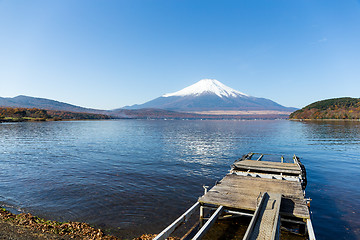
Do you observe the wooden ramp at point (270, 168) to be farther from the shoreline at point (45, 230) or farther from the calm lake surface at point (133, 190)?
the shoreline at point (45, 230)

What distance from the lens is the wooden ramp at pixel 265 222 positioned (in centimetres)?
752

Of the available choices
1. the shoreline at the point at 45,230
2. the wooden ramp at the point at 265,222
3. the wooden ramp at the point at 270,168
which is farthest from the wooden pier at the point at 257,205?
the wooden ramp at the point at 270,168

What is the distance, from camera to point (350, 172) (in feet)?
76.4

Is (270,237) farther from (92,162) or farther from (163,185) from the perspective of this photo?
(92,162)

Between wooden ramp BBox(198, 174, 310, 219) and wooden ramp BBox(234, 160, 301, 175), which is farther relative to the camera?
wooden ramp BBox(234, 160, 301, 175)

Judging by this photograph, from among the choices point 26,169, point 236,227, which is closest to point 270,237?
point 236,227

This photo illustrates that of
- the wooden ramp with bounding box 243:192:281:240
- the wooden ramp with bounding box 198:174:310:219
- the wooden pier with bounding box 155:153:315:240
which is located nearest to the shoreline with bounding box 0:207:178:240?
the wooden pier with bounding box 155:153:315:240

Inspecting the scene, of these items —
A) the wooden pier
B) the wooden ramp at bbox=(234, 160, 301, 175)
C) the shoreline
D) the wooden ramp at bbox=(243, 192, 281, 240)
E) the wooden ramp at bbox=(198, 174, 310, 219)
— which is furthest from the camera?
the wooden ramp at bbox=(234, 160, 301, 175)

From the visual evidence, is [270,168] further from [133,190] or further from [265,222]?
[133,190]

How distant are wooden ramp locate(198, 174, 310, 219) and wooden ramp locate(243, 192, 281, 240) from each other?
0.54 meters

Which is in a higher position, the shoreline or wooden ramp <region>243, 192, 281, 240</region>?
wooden ramp <region>243, 192, 281, 240</region>

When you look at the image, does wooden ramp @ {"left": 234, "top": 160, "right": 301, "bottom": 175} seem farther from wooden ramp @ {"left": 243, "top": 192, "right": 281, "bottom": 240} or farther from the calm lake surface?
wooden ramp @ {"left": 243, "top": 192, "right": 281, "bottom": 240}

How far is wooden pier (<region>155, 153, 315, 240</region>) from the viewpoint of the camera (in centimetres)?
820

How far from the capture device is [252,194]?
12.1 m
